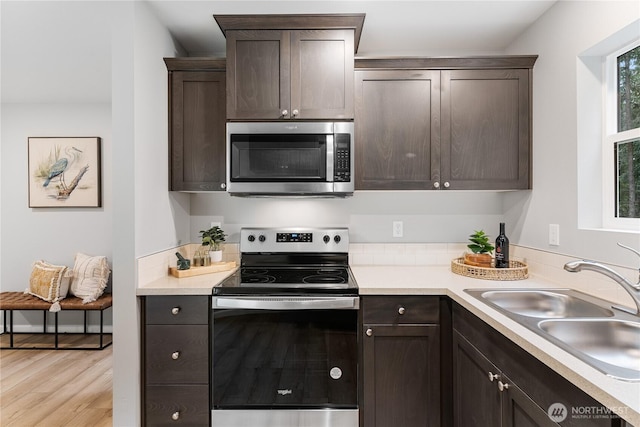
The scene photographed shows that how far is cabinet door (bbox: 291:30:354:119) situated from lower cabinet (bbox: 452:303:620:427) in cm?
128

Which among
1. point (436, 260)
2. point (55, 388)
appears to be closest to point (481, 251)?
point (436, 260)

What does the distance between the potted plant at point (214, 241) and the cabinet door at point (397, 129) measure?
977 millimetres

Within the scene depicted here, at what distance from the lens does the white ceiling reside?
191 cm

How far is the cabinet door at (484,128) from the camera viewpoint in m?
2.12

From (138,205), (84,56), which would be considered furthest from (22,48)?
(138,205)

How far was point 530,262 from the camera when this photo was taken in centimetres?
209

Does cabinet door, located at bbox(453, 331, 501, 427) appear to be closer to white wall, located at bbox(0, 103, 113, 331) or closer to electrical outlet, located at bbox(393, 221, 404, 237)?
electrical outlet, located at bbox(393, 221, 404, 237)

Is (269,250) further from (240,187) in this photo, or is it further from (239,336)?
(239,336)

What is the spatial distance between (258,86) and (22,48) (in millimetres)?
1827

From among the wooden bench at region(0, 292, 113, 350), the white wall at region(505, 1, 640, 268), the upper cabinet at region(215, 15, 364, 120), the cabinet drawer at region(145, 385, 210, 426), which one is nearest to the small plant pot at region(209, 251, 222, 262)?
the cabinet drawer at region(145, 385, 210, 426)

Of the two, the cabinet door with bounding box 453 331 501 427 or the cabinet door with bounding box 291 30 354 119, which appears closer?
the cabinet door with bounding box 453 331 501 427

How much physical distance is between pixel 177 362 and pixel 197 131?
1350 millimetres

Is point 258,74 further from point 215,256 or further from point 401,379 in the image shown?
point 401,379

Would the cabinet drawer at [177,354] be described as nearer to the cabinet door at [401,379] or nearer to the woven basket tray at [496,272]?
the cabinet door at [401,379]
